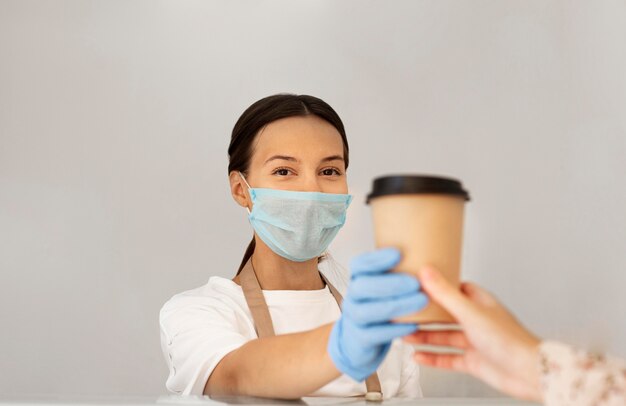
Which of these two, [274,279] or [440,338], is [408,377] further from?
[440,338]

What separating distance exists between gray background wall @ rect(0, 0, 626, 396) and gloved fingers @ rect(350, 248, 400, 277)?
6.13 ft

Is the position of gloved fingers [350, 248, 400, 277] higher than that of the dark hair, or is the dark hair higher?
the dark hair

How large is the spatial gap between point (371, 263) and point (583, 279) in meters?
2.32

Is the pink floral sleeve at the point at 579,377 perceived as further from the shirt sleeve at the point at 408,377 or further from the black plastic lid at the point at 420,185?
the shirt sleeve at the point at 408,377

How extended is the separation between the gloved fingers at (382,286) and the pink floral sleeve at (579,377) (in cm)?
17

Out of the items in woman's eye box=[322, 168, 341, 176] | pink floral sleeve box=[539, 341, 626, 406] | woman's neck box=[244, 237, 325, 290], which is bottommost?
woman's neck box=[244, 237, 325, 290]

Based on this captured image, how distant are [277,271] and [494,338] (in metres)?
1.03

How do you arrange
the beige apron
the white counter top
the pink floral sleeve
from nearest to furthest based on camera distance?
the pink floral sleeve → the white counter top → the beige apron

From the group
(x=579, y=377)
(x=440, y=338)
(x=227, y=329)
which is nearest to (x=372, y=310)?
(x=440, y=338)

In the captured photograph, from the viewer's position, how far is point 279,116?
1.85 metres

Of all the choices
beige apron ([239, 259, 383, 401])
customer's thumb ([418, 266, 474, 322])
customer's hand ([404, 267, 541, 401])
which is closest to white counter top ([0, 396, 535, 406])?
customer's hand ([404, 267, 541, 401])

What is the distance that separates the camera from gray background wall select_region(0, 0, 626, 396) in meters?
2.84

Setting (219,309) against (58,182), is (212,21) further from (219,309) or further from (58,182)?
(219,309)

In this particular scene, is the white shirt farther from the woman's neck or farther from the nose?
the nose
